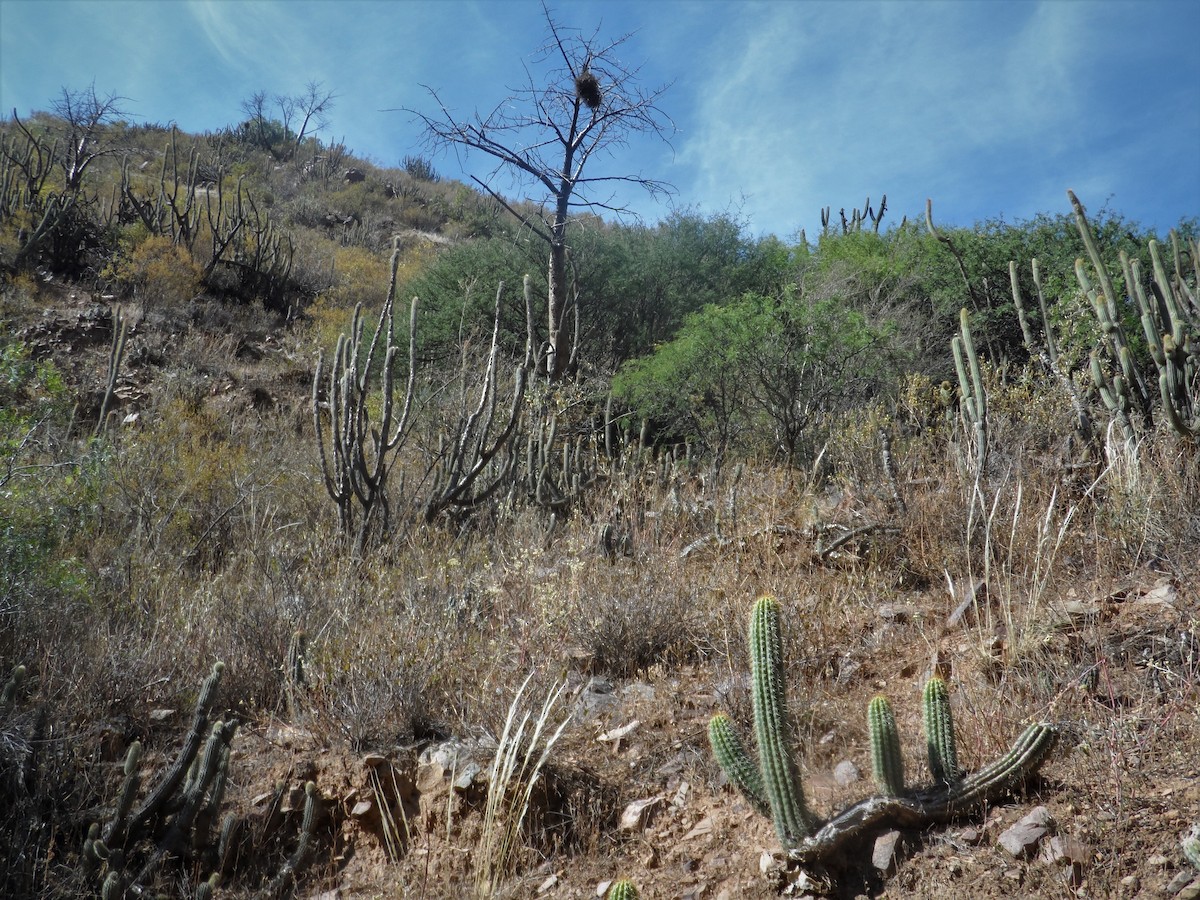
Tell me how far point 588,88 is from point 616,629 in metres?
8.16

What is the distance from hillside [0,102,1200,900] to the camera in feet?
10.4

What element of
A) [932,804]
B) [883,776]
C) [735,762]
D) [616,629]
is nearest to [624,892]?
[735,762]

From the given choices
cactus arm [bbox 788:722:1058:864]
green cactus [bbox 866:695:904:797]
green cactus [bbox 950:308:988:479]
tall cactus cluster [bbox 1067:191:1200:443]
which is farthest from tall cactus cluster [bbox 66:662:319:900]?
tall cactus cluster [bbox 1067:191:1200:443]

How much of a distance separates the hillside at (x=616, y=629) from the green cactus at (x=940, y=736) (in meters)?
0.20

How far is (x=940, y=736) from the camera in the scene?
291 cm

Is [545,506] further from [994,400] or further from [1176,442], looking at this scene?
[1176,442]

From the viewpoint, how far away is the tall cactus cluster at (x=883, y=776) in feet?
9.30

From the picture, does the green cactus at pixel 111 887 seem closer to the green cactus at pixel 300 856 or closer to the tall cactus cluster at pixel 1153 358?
the green cactus at pixel 300 856

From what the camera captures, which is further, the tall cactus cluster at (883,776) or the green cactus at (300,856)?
the green cactus at (300,856)

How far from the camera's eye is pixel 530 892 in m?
3.28

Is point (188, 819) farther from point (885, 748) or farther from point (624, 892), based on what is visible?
point (885, 748)

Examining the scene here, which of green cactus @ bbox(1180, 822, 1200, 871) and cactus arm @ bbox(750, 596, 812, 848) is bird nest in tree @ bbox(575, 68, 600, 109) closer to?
cactus arm @ bbox(750, 596, 812, 848)

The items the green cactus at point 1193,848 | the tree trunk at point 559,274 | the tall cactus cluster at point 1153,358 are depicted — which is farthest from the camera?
the tree trunk at point 559,274

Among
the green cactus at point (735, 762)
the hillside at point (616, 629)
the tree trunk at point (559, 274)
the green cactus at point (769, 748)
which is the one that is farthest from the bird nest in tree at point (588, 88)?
the green cactus at point (735, 762)
